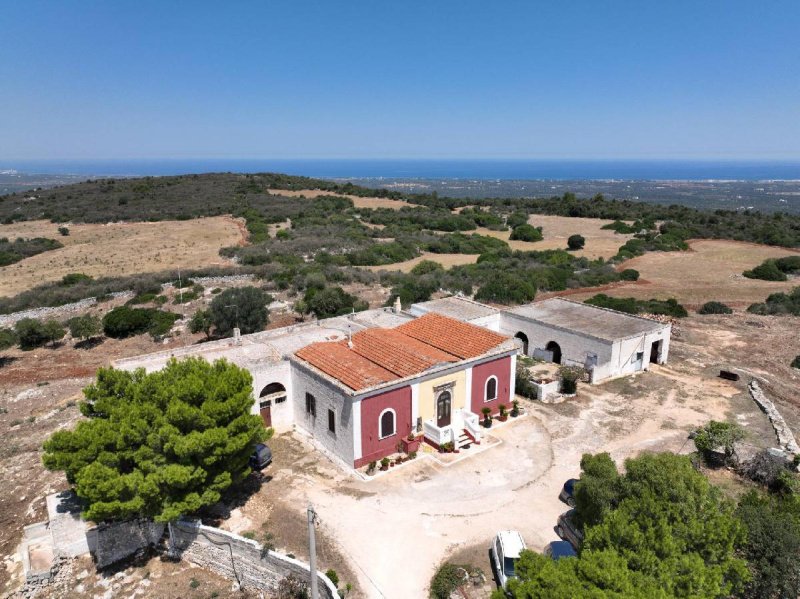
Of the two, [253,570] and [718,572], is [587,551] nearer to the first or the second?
[718,572]

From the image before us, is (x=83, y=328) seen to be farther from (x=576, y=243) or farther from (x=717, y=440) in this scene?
(x=576, y=243)

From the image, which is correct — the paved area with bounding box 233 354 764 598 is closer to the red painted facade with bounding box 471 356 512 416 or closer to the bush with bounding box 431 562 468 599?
the bush with bounding box 431 562 468 599

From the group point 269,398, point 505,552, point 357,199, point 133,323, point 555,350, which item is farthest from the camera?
point 357,199

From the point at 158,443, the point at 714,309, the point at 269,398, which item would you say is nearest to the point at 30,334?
the point at 269,398

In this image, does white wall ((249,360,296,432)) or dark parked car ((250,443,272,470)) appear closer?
dark parked car ((250,443,272,470))

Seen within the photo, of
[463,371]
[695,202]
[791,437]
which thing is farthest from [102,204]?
[695,202]

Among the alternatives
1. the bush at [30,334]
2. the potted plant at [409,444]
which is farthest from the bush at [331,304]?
the bush at [30,334]

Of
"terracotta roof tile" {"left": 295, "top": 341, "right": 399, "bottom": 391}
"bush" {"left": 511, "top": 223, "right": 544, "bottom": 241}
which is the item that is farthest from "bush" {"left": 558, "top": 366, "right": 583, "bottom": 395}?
"bush" {"left": 511, "top": 223, "right": 544, "bottom": 241}

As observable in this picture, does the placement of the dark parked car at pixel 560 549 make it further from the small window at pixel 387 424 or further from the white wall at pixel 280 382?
the white wall at pixel 280 382
